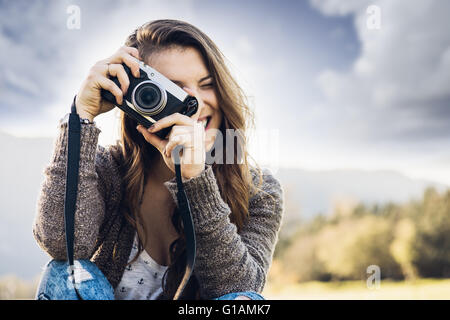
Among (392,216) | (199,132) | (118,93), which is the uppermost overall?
(118,93)

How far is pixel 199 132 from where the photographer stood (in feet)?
3.94

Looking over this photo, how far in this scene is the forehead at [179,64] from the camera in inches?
54.6

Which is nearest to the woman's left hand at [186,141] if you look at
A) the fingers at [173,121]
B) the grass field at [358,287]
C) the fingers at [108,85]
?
the fingers at [173,121]

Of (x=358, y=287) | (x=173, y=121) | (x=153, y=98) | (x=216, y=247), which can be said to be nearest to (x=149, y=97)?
(x=153, y=98)

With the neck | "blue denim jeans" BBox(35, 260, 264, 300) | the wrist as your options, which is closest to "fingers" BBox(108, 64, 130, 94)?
the wrist

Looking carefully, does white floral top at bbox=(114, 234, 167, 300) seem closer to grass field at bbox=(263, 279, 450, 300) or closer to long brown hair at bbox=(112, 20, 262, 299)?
long brown hair at bbox=(112, 20, 262, 299)

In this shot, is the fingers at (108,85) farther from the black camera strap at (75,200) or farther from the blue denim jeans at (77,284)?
the blue denim jeans at (77,284)

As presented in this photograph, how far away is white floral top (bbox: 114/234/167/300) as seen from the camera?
135cm

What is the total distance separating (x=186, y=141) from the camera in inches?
46.0

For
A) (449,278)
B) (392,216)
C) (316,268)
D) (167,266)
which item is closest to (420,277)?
(449,278)

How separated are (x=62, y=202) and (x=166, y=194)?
432mm
